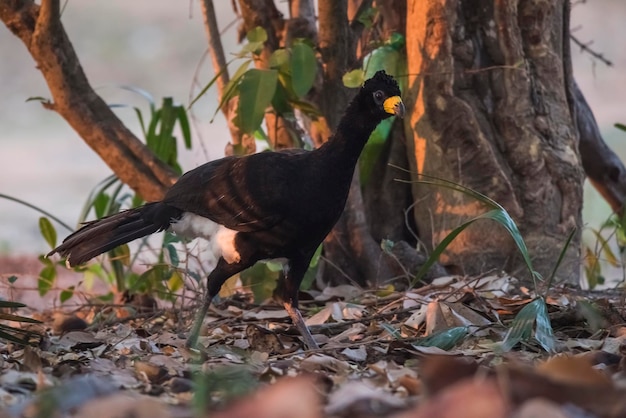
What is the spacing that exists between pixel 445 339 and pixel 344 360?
0.30 meters

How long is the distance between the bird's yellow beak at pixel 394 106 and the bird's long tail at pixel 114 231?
0.89 m

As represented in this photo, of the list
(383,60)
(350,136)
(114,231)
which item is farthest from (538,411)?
(383,60)

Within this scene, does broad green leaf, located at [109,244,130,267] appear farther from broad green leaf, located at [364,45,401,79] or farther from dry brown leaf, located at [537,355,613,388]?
dry brown leaf, located at [537,355,613,388]

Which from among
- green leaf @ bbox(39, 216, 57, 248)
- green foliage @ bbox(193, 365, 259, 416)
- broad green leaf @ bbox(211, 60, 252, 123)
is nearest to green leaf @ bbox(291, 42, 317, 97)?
broad green leaf @ bbox(211, 60, 252, 123)

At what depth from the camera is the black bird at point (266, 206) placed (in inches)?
122

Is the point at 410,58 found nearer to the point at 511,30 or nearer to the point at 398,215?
the point at 511,30

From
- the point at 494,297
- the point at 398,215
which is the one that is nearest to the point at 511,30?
the point at 398,215

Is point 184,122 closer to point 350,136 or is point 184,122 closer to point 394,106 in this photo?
point 350,136

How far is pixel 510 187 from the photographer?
148 inches

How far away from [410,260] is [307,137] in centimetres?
74

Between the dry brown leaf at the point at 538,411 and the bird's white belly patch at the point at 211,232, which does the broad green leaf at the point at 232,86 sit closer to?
the bird's white belly patch at the point at 211,232

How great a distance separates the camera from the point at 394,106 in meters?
3.10

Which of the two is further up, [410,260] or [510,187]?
[510,187]

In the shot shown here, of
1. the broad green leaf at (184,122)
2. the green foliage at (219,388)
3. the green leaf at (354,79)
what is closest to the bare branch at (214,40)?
the broad green leaf at (184,122)
